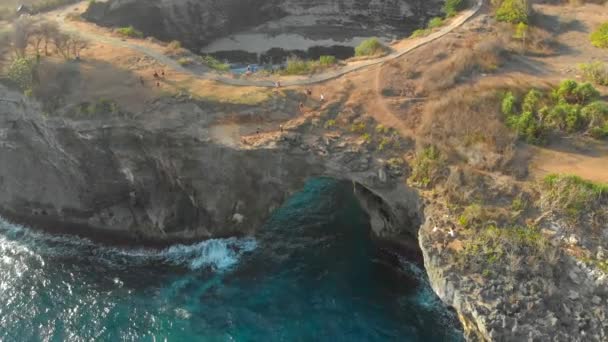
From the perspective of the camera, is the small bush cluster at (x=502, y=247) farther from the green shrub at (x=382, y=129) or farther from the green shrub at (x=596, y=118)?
the green shrub at (x=596, y=118)

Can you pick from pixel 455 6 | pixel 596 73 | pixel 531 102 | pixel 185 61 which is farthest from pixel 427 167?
pixel 455 6

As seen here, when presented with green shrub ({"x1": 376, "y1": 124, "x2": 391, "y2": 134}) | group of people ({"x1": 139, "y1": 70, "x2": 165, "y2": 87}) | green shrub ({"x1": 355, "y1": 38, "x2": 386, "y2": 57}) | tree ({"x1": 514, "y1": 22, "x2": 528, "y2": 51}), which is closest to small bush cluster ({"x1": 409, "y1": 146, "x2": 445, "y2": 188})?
green shrub ({"x1": 376, "y1": 124, "x2": 391, "y2": 134})

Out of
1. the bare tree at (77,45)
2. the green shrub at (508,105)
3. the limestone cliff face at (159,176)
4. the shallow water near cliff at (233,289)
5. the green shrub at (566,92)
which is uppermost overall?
the bare tree at (77,45)

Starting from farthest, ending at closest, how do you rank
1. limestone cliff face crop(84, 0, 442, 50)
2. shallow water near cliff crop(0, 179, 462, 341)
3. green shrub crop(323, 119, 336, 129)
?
limestone cliff face crop(84, 0, 442, 50), green shrub crop(323, 119, 336, 129), shallow water near cliff crop(0, 179, 462, 341)

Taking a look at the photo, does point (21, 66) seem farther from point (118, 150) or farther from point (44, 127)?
point (118, 150)

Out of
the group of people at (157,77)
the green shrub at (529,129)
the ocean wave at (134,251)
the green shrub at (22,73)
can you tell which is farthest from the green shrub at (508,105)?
the green shrub at (22,73)

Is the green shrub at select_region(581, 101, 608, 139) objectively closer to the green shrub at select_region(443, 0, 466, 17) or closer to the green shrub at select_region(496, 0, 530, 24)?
the green shrub at select_region(496, 0, 530, 24)
